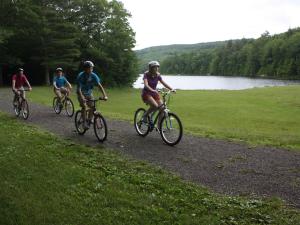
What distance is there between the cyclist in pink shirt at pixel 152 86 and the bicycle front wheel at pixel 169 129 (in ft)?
1.58

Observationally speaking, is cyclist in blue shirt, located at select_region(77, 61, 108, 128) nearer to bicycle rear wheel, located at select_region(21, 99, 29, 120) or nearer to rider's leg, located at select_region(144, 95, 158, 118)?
rider's leg, located at select_region(144, 95, 158, 118)

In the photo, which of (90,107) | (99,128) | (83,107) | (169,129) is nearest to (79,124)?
(83,107)

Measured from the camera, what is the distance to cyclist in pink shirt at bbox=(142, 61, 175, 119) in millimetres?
11594

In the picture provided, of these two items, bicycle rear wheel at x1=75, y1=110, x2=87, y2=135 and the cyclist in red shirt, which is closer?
bicycle rear wheel at x1=75, y1=110, x2=87, y2=135

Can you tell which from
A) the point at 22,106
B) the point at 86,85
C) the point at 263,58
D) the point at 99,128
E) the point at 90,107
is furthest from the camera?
the point at 263,58

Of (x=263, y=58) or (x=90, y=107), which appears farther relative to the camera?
(x=263, y=58)

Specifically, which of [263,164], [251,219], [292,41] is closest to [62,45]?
[263,164]

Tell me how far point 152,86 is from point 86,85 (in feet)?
6.83

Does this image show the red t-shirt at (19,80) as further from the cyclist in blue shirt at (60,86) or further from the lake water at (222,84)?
the lake water at (222,84)

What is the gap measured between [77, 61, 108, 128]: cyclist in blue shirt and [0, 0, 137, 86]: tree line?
30.4m

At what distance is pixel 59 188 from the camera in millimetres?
7074

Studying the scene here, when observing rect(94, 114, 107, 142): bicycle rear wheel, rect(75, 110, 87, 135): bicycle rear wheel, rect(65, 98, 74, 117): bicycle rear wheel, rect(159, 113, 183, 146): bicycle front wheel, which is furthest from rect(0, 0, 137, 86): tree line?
rect(159, 113, 183, 146): bicycle front wheel

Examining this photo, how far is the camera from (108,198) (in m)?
6.62

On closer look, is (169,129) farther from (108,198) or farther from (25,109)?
(25,109)
